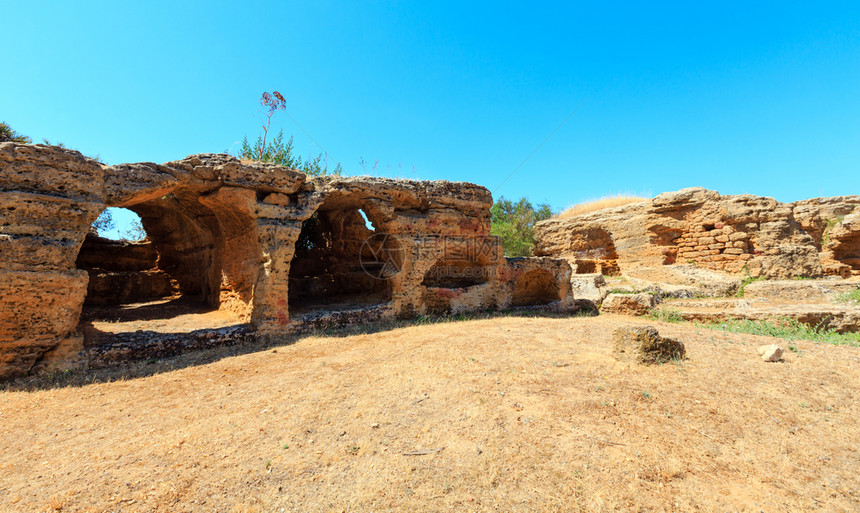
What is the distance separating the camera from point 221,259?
910 cm

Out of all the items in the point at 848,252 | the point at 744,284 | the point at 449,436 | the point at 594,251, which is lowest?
the point at 449,436

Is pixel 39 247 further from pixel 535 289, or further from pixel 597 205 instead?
pixel 597 205

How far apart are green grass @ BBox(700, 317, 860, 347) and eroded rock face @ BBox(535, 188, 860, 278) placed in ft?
16.3

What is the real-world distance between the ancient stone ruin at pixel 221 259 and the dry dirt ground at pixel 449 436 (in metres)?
1.23

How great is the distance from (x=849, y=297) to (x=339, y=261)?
13715 mm

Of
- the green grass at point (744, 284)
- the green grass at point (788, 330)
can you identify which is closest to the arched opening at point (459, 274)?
the green grass at point (788, 330)

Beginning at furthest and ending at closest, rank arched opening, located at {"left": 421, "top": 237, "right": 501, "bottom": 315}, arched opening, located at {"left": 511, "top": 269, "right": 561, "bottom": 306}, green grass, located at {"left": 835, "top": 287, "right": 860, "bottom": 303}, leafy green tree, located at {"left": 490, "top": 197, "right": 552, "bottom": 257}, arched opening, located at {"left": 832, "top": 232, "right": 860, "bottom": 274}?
leafy green tree, located at {"left": 490, "top": 197, "right": 552, "bottom": 257} → arched opening, located at {"left": 832, "top": 232, "right": 860, "bottom": 274} → arched opening, located at {"left": 511, "top": 269, "right": 561, "bottom": 306} → arched opening, located at {"left": 421, "top": 237, "right": 501, "bottom": 315} → green grass, located at {"left": 835, "top": 287, "right": 860, "bottom": 303}

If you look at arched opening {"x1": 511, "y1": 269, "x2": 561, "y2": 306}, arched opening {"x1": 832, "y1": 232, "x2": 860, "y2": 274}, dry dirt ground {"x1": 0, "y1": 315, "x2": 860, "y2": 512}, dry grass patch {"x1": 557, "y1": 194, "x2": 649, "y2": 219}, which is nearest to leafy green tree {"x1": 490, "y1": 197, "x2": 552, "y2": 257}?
dry grass patch {"x1": 557, "y1": 194, "x2": 649, "y2": 219}

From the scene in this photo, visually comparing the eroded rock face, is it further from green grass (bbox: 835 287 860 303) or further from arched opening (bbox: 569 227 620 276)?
green grass (bbox: 835 287 860 303)

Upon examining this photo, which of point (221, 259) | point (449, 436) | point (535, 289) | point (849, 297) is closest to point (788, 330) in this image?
point (849, 297)

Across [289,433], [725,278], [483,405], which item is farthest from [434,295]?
[725,278]

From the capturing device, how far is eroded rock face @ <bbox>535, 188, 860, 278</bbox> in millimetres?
11297

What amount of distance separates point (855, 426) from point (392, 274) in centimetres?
775

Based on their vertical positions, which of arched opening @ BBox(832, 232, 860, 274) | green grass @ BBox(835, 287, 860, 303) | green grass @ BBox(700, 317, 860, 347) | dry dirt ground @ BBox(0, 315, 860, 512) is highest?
arched opening @ BBox(832, 232, 860, 274)
